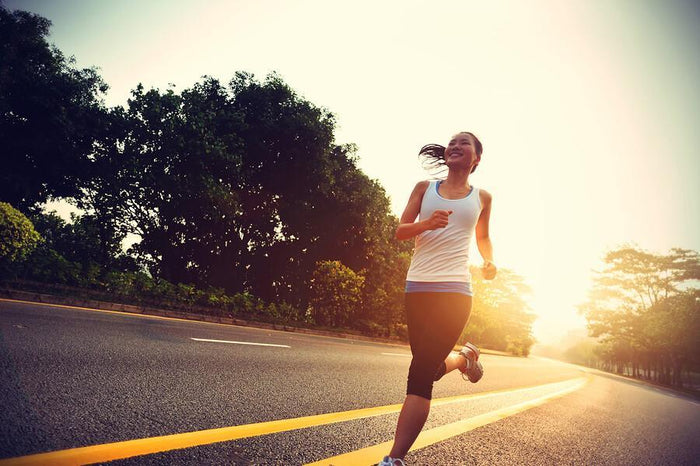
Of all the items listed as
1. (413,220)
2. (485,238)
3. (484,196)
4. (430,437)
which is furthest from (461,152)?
(430,437)

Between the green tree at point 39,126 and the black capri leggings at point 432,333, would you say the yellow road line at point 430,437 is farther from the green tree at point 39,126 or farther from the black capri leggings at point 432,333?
the green tree at point 39,126

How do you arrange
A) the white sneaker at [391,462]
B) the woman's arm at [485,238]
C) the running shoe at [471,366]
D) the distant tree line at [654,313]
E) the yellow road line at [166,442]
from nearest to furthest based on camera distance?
the yellow road line at [166,442]
the white sneaker at [391,462]
the woman's arm at [485,238]
the running shoe at [471,366]
the distant tree line at [654,313]

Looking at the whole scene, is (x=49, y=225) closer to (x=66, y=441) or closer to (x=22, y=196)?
(x=22, y=196)

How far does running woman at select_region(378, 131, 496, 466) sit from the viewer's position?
2.04 meters

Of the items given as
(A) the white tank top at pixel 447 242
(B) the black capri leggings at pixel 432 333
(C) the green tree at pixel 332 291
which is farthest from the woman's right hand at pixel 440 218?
(C) the green tree at pixel 332 291

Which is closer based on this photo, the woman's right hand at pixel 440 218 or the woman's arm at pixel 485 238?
the woman's right hand at pixel 440 218

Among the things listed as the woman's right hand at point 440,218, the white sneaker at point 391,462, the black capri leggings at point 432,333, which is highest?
the woman's right hand at point 440,218

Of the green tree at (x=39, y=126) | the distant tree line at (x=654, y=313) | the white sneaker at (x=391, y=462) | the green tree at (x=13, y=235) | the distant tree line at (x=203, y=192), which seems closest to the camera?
the white sneaker at (x=391, y=462)

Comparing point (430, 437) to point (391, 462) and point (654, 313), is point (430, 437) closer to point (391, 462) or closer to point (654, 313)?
point (391, 462)

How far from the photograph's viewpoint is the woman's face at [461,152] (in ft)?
8.25

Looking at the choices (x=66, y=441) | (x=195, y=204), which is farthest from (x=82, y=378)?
(x=195, y=204)

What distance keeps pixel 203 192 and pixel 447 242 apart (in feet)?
48.1

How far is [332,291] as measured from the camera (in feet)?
52.1

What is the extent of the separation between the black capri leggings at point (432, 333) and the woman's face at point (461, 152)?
3.03 ft
